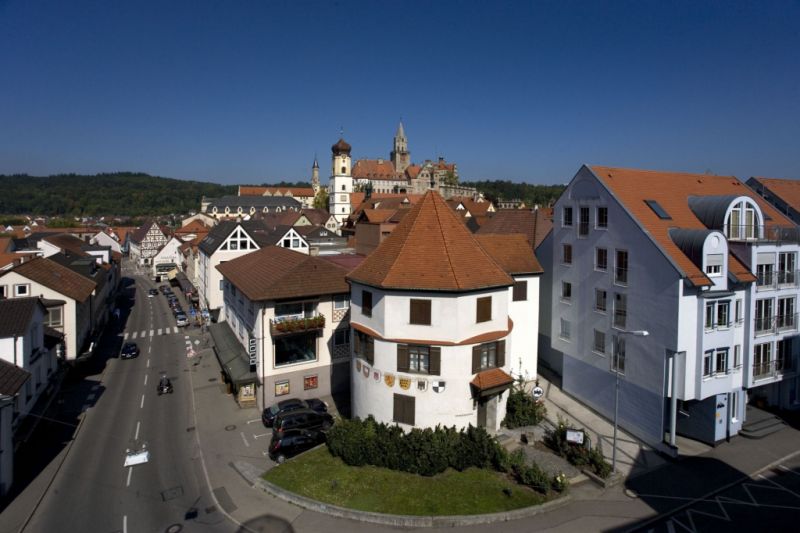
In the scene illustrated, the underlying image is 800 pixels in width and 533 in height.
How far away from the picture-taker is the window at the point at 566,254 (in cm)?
3245

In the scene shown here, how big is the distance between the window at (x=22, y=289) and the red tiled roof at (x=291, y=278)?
1754 centimetres

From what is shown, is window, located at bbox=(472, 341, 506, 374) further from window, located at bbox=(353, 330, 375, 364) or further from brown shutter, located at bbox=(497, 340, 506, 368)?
window, located at bbox=(353, 330, 375, 364)

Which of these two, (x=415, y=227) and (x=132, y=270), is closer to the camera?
(x=415, y=227)

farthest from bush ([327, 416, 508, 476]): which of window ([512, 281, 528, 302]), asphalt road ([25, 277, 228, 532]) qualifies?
window ([512, 281, 528, 302])

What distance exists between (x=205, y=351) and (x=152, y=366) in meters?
5.21

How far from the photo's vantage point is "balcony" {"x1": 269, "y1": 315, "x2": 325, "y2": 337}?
95.6 feet

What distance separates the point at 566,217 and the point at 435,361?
1560 cm

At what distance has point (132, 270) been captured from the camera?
113 meters

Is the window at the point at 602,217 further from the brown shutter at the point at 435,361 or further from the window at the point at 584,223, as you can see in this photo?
the brown shutter at the point at 435,361

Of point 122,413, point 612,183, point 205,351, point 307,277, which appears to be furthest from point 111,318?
point 612,183

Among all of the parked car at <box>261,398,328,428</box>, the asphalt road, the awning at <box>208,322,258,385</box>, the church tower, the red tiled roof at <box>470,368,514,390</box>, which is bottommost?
the asphalt road

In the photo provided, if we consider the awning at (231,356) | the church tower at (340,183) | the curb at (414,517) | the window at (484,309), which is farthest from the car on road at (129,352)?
the church tower at (340,183)

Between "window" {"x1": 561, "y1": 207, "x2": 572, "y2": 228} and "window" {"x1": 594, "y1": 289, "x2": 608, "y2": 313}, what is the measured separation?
5.15m

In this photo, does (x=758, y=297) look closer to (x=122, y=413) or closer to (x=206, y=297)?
(x=122, y=413)
